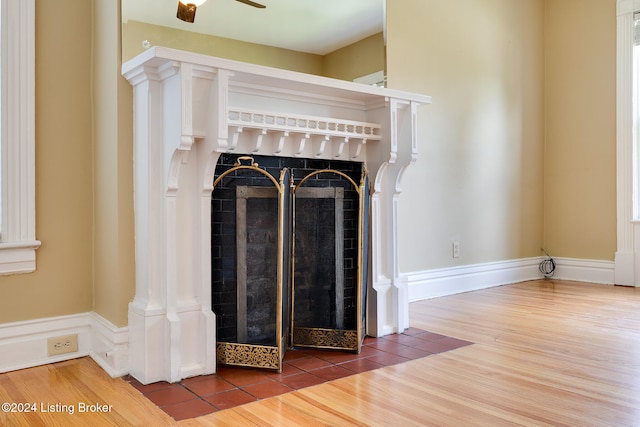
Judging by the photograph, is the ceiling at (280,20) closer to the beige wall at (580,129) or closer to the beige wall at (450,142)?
the beige wall at (450,142)

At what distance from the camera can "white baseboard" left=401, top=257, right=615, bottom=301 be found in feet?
12.9

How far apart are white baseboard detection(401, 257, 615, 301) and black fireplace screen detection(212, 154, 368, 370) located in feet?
3.42

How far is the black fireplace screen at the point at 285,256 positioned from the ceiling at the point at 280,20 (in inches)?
27.3

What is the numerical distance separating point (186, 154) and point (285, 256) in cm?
69

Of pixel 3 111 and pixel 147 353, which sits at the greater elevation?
pixel 3 111

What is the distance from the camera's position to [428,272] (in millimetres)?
3975

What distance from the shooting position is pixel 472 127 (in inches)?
171

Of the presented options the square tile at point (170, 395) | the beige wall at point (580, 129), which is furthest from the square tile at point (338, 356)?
the beige wall at point (580, 129)

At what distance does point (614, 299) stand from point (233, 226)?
3.05 m

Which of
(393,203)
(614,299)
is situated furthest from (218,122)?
(614,299)

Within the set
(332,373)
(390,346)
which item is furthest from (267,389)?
(390,346)

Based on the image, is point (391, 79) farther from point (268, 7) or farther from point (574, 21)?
point (574, 21)

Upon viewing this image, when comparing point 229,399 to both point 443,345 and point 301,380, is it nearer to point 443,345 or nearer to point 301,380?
point 301,380

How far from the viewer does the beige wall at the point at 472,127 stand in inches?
154
